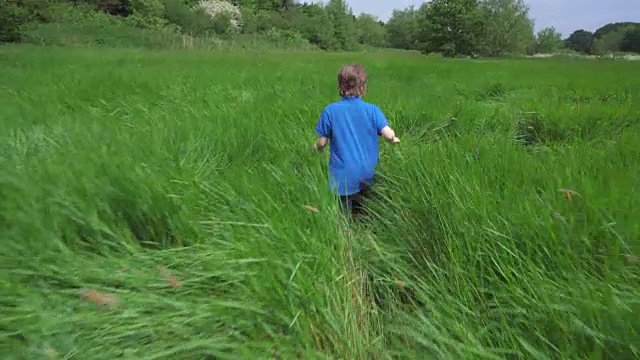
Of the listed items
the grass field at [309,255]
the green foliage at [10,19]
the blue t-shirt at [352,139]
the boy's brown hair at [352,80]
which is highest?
the green foliage at [10,19]

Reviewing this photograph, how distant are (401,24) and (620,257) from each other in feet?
325

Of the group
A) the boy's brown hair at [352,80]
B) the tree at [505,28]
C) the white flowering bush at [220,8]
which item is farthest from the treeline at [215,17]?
the boy's brown hair at [352,80]

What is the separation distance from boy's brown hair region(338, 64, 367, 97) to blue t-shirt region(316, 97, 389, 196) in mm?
62

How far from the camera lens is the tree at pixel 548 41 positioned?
83938mm

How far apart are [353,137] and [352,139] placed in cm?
3

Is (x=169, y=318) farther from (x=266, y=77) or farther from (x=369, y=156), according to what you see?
(x=266, y=77)

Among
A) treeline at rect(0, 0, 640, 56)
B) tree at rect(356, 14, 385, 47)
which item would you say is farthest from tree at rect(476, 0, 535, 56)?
tree at rect(356, 14, 385, 47)

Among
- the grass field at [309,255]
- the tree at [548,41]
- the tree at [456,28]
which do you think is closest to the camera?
the grass field at [309,255]

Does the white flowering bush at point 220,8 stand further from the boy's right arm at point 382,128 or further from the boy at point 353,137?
Result: the boy's right arm at point 382,128

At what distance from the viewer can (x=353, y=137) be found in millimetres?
3385

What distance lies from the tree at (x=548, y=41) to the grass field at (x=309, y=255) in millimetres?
90794

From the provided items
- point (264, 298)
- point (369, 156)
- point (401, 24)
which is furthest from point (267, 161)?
point (401, 24)

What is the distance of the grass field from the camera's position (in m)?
1.65

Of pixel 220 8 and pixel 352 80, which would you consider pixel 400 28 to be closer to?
pixel 220 8
